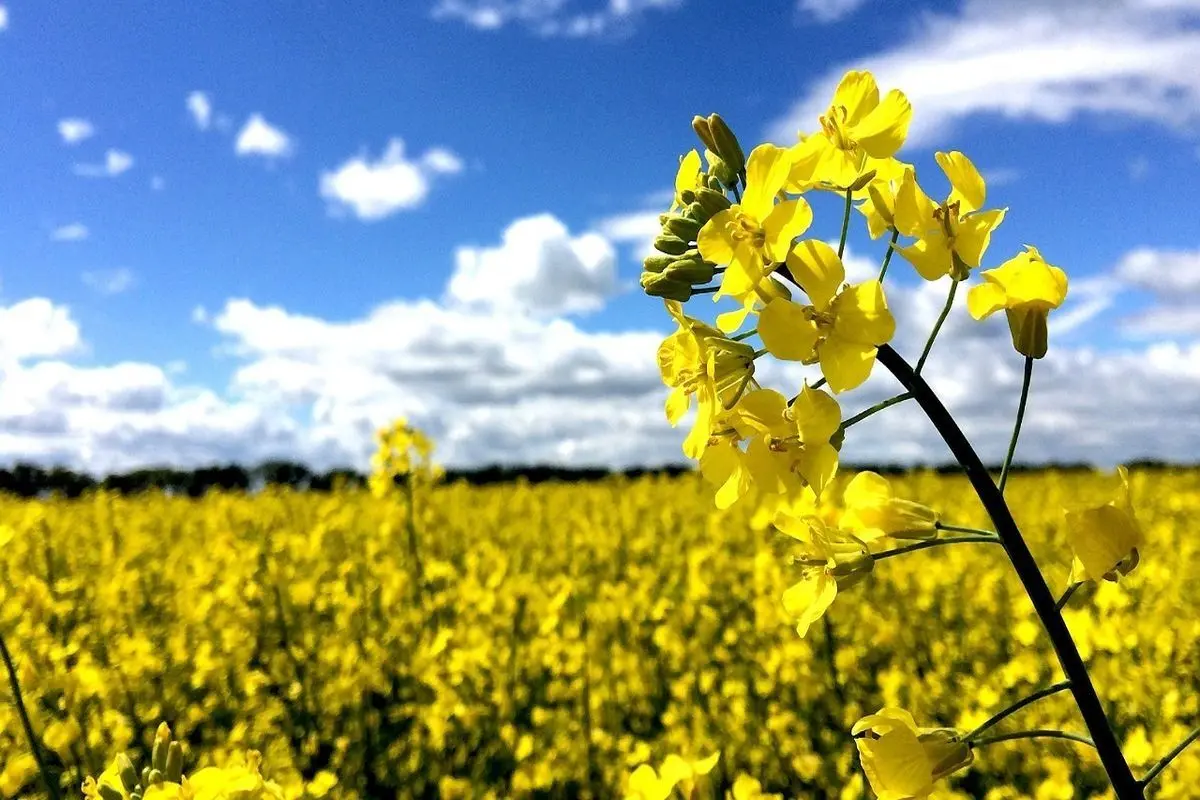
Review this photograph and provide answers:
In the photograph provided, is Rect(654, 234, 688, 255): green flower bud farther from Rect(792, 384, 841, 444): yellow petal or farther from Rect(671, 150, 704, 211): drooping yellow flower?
Rect(792, 384, 841, 444): yellow petal

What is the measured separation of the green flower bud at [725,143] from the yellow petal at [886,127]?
0.15m

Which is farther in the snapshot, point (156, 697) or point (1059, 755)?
point (156, 697)

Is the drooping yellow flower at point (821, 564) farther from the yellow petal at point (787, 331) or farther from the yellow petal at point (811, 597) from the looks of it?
the yellow petal at point (787, 331)

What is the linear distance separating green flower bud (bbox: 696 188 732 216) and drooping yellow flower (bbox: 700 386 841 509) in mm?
229

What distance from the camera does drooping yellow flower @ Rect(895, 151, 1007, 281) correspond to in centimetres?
116

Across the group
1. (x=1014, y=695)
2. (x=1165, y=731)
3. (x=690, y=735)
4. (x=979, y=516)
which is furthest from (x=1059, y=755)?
(x=979, y=516)

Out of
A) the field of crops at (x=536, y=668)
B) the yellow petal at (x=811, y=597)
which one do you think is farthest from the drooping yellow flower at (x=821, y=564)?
the field of crops at (x=536, y=668)

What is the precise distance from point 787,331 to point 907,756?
1.90 ft

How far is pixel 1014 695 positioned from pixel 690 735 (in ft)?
5.50

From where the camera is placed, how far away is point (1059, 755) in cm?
375

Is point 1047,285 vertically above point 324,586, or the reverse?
point 1047,285

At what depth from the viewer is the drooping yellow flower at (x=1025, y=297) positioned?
1.24 metres

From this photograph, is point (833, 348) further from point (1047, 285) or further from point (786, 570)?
point (786, 570)

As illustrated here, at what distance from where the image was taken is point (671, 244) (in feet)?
4.08
